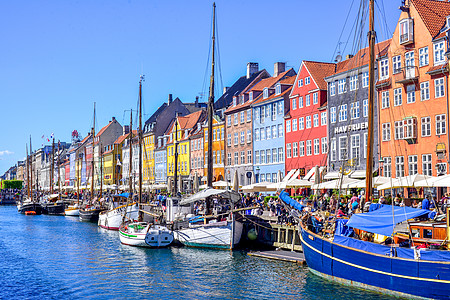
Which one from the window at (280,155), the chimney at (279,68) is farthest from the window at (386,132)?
the chimney at (279,68)

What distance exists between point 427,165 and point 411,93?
609 cm

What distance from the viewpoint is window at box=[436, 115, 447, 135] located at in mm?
42562

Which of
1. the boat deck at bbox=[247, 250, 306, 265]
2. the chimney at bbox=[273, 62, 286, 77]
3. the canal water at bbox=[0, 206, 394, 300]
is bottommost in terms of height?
the canal water at bbox=[0, 206, 394, 300]

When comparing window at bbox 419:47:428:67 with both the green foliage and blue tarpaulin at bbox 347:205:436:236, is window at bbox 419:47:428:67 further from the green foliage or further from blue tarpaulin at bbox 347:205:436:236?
the green foliage

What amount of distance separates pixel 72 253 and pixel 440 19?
33.4 metres

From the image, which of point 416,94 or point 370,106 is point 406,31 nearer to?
point 416,94

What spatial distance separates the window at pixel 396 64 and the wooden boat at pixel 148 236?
902 inches

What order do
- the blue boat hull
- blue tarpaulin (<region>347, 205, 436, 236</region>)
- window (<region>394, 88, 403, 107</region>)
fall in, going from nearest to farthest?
the blue boat hull → blue tarpaulin (<region>347, 205, 436, 236</region>) → window (<region>394, 88, 403, 107</region>)

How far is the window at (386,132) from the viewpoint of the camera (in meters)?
47.9

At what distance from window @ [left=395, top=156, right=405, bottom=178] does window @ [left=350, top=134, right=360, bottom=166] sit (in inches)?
198

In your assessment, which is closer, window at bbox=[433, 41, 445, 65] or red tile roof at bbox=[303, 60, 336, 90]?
window at bbox=[433, 41, 445, 65]

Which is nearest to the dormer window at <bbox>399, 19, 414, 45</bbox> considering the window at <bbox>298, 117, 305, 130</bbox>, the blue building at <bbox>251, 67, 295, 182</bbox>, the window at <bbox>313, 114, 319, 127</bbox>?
the window at <bbox>313, 114, 319, 127</bbox>

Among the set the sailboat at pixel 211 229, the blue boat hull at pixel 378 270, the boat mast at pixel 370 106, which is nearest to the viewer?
the blue boat hull at pixel 378 270

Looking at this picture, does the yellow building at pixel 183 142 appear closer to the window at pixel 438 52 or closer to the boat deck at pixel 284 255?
the window at pixel 438 52
